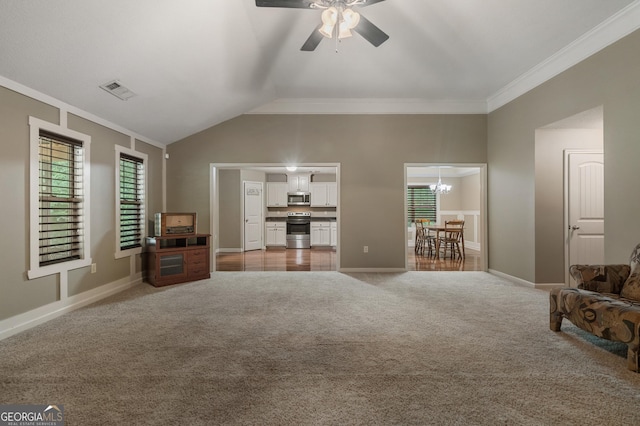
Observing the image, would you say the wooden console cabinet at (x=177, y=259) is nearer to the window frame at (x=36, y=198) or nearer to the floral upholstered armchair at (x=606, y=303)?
the window frame at (x=36, y=198)

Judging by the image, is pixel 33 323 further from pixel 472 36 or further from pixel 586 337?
pixel 472 36

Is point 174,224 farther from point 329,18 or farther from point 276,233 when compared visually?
point 276,233

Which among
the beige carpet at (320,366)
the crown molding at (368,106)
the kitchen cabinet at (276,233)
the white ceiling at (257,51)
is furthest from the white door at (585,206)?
the kitchen cabinet at (276,233)

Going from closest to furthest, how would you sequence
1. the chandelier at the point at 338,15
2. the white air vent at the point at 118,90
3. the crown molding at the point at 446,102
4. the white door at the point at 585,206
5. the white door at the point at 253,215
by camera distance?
the chandelier at the point at 338,15
the white air vent at the point at 118,90
the crown molding at the point at 446,102
the white door at the point at 585,206
the white door at the point at 253,215

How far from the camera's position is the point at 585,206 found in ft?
13.5

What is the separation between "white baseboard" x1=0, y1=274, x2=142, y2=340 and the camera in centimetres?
262

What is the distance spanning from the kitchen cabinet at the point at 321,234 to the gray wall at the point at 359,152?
3661 millimetres

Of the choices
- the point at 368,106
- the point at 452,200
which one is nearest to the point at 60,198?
the point at 368,106

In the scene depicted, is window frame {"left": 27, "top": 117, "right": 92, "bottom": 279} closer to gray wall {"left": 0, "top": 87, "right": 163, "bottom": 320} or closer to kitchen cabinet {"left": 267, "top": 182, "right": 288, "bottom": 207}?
gray wall {"left": 0, "top": 87, "right": 163, "bottom": 320}

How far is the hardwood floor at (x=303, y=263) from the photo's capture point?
571cm

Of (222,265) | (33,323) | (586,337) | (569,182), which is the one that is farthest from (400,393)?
(222,265)

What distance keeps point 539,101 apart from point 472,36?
5.15 ft

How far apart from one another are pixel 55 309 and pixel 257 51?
12.4 feet

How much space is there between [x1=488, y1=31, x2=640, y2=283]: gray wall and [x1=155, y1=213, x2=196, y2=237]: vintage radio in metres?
5.25
